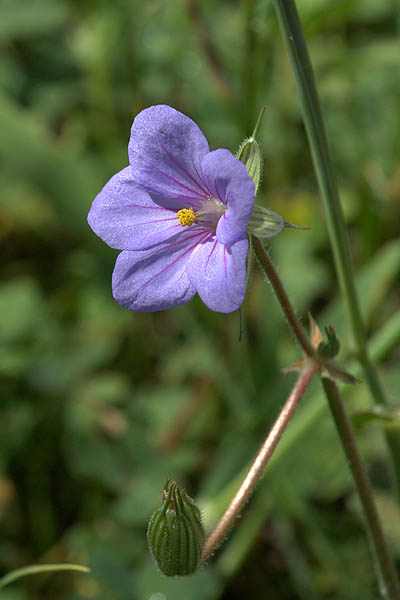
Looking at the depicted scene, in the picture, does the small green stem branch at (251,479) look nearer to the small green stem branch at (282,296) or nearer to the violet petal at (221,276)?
Answer: the small green stem branch at (282,296)

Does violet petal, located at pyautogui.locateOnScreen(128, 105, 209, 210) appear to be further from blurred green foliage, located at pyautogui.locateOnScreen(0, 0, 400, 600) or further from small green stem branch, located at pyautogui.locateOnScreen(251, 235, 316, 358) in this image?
blurred green foliage, located at pyautogui.locateOnScreen(0, 0, 400, 600)

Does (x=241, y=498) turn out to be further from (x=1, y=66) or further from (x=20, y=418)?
(x=1, y=66)

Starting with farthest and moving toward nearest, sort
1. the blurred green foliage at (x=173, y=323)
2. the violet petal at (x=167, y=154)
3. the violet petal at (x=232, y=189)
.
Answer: the blurred green foliage at (x=173, y=323)
the violet petal at (x=167, y=154)
the violet petal at (x=232, y=189)

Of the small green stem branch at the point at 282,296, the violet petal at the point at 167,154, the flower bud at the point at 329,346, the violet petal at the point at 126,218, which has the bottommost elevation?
the flower bud at the point at 329,346

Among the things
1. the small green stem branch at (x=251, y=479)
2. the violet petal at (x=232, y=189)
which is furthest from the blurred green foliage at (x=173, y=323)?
the violet petal at (x=232, y=189)

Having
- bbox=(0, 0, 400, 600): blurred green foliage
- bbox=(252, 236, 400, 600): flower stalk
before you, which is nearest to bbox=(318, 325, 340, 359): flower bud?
bbox=(252, 236, 400, 600): flower stalk

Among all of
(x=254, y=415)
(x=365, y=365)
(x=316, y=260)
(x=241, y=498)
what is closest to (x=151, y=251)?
(x=241, y=498)

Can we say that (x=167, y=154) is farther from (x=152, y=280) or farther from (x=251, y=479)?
(x=251, y=479)
